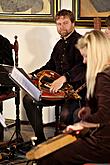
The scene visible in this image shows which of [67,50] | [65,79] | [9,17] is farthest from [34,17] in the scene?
[65,79]

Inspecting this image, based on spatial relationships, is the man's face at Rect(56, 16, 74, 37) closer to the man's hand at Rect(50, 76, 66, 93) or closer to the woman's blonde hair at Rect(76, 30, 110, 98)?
the man's hand at Rect(50, 76, 66, 93)

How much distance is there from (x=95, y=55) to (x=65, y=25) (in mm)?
1514

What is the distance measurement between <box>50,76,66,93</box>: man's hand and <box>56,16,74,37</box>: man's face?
1.65ft

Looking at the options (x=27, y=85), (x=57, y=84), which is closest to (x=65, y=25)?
(x=57, y=84)

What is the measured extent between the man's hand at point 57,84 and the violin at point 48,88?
32 mm

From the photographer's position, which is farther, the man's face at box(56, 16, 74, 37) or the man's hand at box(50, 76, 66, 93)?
the man's face at box(56, 16, 74, 37)

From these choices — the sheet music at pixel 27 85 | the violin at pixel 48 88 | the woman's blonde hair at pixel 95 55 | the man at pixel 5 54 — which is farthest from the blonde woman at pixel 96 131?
the man at pixel 5 54

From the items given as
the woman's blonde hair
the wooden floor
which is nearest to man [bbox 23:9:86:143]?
the wooden floor

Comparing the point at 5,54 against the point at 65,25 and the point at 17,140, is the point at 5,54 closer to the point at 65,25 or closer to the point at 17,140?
the point at 65,25

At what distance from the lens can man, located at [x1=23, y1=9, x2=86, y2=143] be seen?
12.8 feet

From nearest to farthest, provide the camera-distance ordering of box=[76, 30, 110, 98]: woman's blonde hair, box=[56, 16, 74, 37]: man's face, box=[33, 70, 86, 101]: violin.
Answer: box=[76, 30, 110, 98]: woman's blonde hair, box=[33, 70, 86, 101]: violin, box=[56, 16, 74, 37]: man's face

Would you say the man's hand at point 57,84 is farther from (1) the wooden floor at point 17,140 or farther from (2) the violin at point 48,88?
(1) the wooden floor at point 17,140

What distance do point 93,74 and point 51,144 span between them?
1.77 feet

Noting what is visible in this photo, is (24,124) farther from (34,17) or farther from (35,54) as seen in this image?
(34,17)
